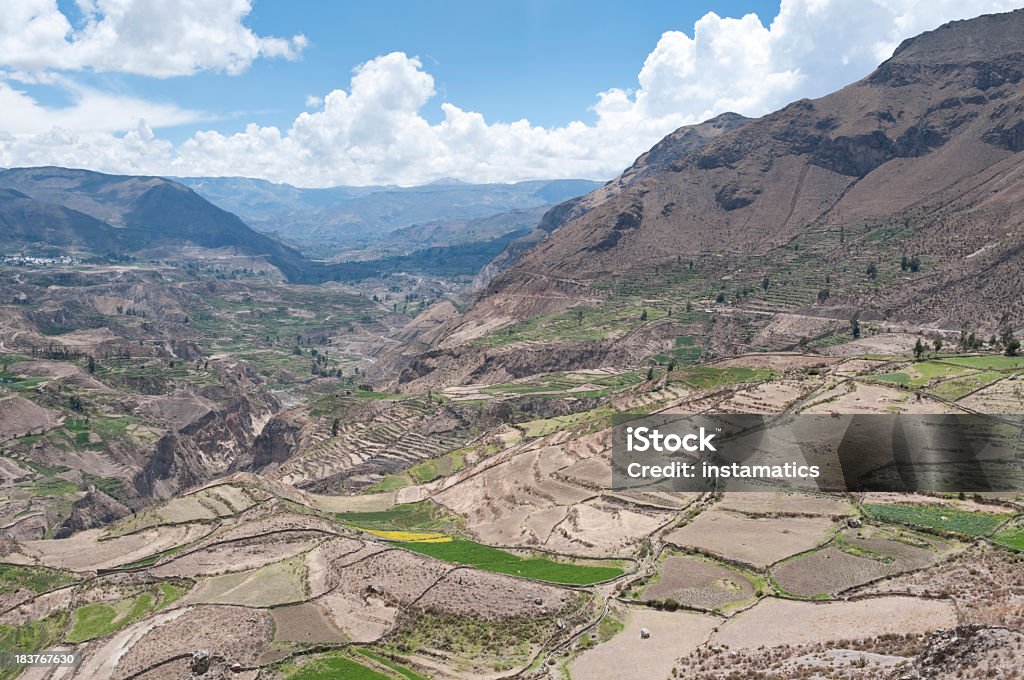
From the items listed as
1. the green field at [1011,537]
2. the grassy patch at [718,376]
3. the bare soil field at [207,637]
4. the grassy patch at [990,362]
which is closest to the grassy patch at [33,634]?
the bare soil field at [207,637]

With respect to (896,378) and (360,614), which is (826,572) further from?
(896,378)

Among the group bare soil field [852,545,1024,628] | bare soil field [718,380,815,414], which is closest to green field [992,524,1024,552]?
bare soil field [852,545,1024,628]

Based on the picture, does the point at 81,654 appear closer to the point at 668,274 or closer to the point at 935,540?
the point at 935,540

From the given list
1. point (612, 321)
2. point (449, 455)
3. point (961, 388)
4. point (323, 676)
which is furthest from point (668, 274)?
point (323, 676)

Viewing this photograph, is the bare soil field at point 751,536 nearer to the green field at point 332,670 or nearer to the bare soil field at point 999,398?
the bare soil field at point 999,398

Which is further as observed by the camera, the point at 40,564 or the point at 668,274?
the point at 668,274

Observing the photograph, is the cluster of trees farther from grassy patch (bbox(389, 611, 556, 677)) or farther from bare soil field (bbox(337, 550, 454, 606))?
grassy patch (bbox(389, 611, 556, 677))
